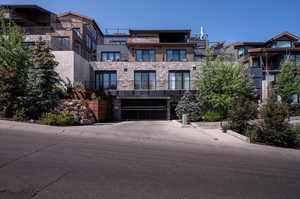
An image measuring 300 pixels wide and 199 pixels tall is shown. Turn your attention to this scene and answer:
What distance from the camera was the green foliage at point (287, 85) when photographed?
22692 millimetres

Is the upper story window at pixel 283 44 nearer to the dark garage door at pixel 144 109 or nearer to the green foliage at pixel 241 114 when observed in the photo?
the dark garage door at pixel 144 109

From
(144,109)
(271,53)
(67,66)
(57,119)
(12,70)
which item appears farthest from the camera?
(271,53)

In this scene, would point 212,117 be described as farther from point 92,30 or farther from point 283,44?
point 92,30

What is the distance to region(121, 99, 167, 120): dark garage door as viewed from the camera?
73.9 feet

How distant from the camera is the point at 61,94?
53.8 ft

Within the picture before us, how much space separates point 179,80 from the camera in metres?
23.3

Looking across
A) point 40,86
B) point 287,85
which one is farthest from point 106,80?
point 287,85

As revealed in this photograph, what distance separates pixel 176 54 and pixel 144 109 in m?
10.5

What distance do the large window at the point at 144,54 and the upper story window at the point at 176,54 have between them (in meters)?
2.33

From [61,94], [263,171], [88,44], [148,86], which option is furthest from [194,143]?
[88,44]

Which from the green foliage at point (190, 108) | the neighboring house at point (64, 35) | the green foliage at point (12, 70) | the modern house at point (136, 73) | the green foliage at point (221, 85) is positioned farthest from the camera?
the modern house at point (136, 73)

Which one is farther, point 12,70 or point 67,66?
point 67,66

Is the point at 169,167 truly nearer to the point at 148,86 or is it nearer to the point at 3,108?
the point at 3,108

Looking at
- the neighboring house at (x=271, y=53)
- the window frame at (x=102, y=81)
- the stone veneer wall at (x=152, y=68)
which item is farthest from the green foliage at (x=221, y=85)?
the neighboring house at (x=271, y=53)
